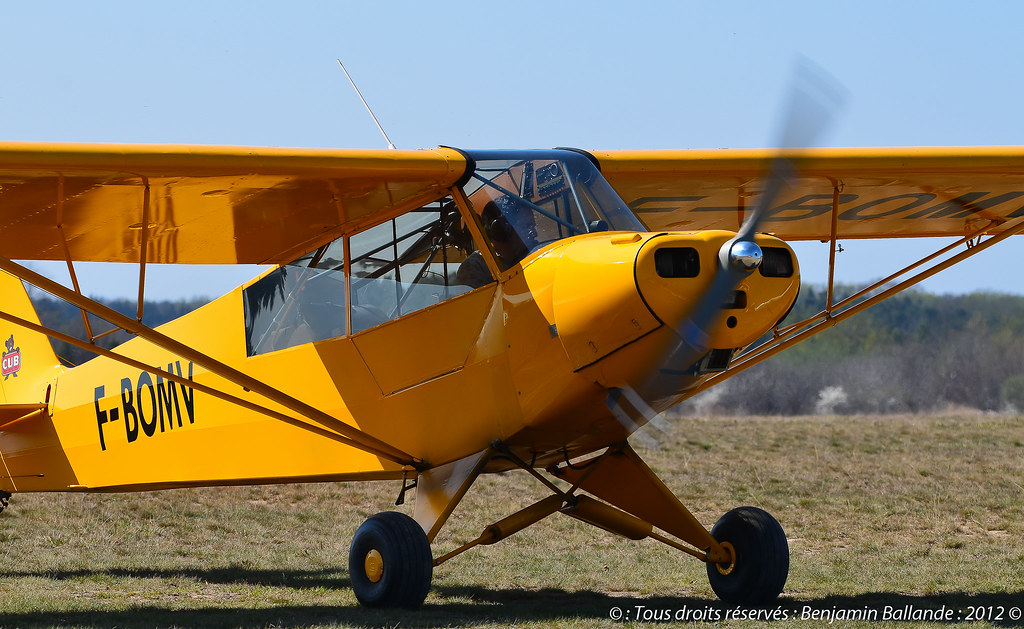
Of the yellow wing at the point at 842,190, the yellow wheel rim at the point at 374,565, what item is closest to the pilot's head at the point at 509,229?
the yellow wing at the point at 842,190

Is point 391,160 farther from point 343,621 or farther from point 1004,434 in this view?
point 1004,434

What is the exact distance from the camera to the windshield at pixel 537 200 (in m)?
7.32

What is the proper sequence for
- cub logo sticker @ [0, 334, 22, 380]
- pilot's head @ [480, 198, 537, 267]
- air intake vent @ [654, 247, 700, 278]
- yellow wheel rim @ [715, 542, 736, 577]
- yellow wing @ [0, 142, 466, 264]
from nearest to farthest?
air intake vent @ [654, 247, 700, 278] < yellow wing @ [0, 142, 466, 264] < pilot's head @ [480, 198, 537, 267] < yellow wheel rim @ [715, 542, 736, 577] < cub logo sticker @ [0, 334, 22, 380]

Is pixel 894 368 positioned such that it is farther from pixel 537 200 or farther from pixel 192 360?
pixel 192 360

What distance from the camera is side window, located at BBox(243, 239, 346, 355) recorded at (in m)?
8.55

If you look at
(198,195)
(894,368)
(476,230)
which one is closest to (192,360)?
(198,195)

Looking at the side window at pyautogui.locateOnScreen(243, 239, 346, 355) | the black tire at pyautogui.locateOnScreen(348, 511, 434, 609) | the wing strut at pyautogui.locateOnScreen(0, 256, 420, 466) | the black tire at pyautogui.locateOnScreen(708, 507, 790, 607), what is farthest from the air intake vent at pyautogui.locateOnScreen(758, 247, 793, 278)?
the side window at pyautogui.locateOnScreen(243, 239, 346, 355)

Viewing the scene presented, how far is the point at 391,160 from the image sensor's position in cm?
752

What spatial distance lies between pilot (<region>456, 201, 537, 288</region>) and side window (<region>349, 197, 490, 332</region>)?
10 millimetres

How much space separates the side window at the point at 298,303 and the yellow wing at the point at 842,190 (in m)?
2.17

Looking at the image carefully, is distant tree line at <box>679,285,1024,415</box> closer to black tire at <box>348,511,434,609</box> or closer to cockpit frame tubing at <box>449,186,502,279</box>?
cockpit frame tubing at <box>449,186,502,279</box>

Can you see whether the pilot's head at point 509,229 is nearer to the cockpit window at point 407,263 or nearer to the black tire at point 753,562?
the cockpit window at point 407,263

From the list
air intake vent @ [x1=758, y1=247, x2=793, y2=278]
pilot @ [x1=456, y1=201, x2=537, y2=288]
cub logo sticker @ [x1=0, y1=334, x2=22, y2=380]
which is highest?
pilot @ [x1=456, y1=201, x2=537, y2=288]

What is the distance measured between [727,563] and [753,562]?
244 mm
